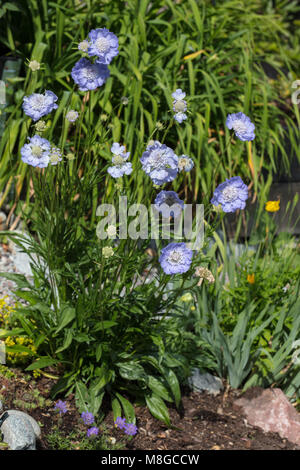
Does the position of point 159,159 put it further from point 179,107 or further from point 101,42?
point 101,42

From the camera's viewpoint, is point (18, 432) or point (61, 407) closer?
point (18, 432)

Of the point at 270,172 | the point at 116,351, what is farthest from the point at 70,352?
the point at 270,172

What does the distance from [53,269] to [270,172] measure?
5.03 ft

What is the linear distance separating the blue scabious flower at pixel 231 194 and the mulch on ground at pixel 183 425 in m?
0.87

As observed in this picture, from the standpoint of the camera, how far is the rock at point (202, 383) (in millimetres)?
2344

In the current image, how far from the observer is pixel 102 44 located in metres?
1.71

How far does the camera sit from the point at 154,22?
3.08 m

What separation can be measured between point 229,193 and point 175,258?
25cm

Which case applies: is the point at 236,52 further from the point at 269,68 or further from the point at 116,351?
the point at 116,351

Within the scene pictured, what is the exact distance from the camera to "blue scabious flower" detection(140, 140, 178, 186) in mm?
1669

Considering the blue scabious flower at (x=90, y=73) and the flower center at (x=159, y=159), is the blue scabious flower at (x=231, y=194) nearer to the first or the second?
the flower center at (x=159, y=159)

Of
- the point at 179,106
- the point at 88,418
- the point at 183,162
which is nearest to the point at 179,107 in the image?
the point at 179,106

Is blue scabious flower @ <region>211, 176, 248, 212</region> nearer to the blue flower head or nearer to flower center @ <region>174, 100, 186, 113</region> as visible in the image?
flower center @ <region>174, 100, 186, 113</region>

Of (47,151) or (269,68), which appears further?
(269,68)
